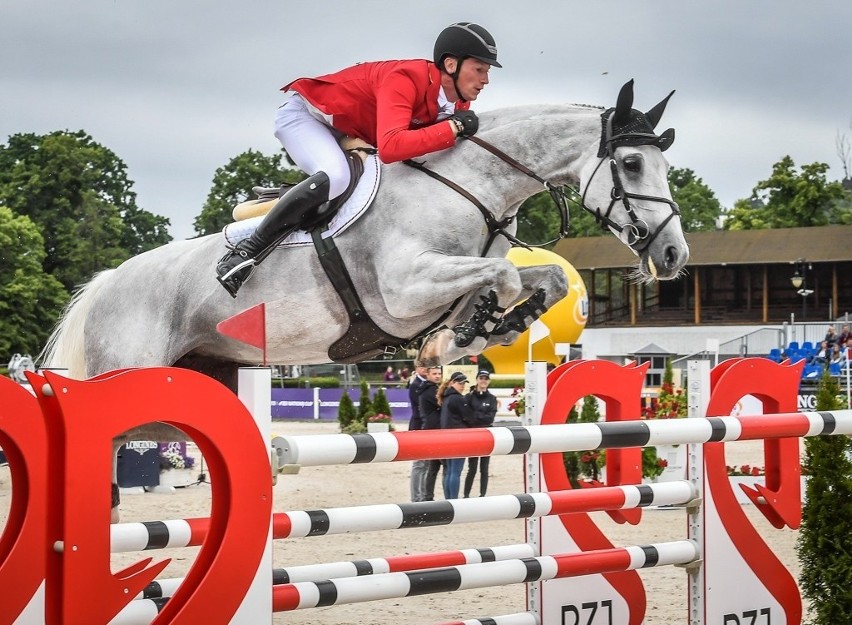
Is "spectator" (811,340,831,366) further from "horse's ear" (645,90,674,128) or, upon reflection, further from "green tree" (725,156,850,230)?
"green tree" (725,156,850,230)

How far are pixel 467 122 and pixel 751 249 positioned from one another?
33.4m

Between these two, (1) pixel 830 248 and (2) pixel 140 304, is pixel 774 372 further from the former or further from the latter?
(1) pixel 830 248

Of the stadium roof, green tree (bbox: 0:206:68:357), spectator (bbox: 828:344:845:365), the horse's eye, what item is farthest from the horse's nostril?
green tree (bbox: 0:206:68:357)

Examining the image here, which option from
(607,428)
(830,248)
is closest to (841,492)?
(607,428)

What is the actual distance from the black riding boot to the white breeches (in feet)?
0.24

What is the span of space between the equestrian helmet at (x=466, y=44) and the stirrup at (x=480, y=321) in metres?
0.90

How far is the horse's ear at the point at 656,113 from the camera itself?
13.5 feet

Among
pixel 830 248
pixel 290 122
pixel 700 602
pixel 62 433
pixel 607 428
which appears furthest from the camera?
pixel 830 248

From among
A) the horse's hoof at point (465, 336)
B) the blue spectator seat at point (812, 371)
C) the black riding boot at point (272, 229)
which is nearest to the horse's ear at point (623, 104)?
the horse's hoof at point (465, 336)

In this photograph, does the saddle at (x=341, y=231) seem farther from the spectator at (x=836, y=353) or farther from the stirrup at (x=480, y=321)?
the spectator at (x=836, y=353)

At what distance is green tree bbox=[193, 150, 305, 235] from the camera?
42.8 metres

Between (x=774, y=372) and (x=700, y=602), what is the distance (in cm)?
99

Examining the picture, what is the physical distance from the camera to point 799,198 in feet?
145

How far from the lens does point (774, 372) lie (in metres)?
4.25
